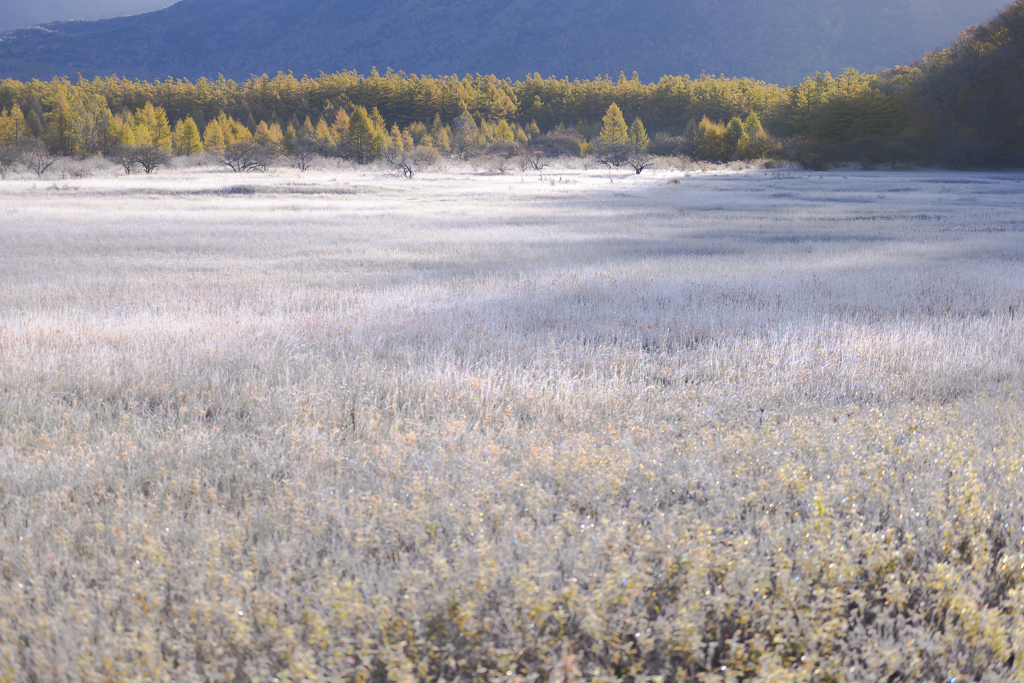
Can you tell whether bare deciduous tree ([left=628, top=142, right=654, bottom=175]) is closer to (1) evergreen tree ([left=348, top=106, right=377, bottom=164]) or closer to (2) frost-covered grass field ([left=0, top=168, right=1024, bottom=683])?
(1) evergreen tree ([left=348, top=106, right=377, bottom=164])

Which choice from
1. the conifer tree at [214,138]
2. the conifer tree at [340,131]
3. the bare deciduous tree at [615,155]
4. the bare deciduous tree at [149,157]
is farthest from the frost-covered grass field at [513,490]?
the conifer tree at [214,138]

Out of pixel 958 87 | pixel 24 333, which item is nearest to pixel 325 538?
pixel 24 333

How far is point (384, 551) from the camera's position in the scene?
306cm

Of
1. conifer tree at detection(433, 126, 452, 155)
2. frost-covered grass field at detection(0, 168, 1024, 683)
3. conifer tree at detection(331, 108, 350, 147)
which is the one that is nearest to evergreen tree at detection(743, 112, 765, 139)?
conifer tree at detection(433, 126, 452, 155)

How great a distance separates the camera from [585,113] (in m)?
141

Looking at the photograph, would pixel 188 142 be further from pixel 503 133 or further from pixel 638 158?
pixel 638 158

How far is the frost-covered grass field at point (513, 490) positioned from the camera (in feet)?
8.30

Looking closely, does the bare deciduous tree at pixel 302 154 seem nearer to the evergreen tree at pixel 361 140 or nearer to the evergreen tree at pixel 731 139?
the evergreen tree at pixel 361 140

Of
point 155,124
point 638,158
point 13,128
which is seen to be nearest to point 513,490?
point 638,158

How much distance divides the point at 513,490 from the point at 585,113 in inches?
5781

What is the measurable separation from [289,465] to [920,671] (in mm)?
3324

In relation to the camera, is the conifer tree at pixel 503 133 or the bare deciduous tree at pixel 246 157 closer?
the bare deciduous tree at pixel 246 157

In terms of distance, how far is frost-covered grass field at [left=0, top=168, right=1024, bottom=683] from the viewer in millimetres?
2531

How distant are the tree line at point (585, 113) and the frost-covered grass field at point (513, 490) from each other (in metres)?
65.7
